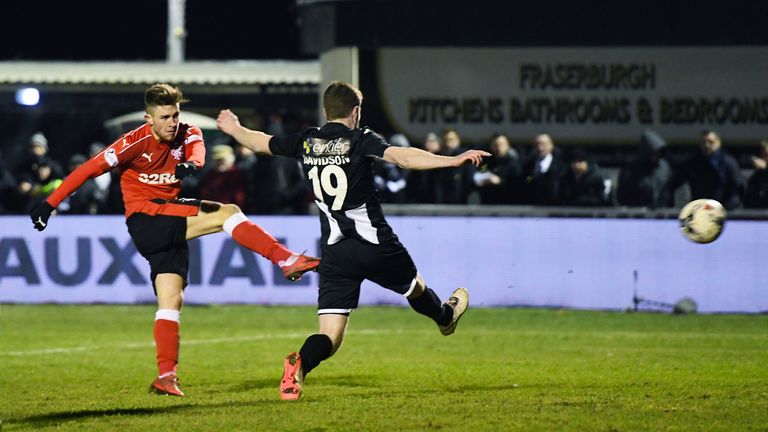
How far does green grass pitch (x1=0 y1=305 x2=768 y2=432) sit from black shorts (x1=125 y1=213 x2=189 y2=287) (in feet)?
2.93

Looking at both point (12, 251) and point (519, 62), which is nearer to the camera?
point (12, 251)

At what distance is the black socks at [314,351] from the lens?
9711 millimetres

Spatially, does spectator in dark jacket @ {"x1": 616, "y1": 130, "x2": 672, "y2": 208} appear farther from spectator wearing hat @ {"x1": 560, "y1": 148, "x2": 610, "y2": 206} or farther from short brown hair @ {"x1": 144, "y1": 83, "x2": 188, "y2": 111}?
short brown hair @ {"x1": 144, "y1": 83, "x2": 188, "y2": 111}

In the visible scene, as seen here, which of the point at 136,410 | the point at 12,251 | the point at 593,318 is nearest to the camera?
the point at 136,410

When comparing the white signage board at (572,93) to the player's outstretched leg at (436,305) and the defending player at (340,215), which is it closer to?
the player's outstretched leg at (436,305)

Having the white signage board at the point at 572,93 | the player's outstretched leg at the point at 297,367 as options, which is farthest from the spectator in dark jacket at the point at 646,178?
the player's outstretched leg at the point at 297,367

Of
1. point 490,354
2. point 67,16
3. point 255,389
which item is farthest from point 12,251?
point 67,16

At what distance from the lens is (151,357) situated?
13367 mm

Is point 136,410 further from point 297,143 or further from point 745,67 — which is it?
point 745,67

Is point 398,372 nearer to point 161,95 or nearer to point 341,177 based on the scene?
point 341,177

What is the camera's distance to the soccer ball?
1248cm

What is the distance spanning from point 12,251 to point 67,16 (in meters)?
28.9

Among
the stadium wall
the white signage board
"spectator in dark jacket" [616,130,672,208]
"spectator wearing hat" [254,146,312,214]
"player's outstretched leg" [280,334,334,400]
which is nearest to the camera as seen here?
"player's outstretched leg" [280,334,334,400]

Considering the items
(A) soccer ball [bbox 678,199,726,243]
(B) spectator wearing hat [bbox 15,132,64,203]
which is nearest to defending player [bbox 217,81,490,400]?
(A) soccer ball [bbox 678,199,726,243]
